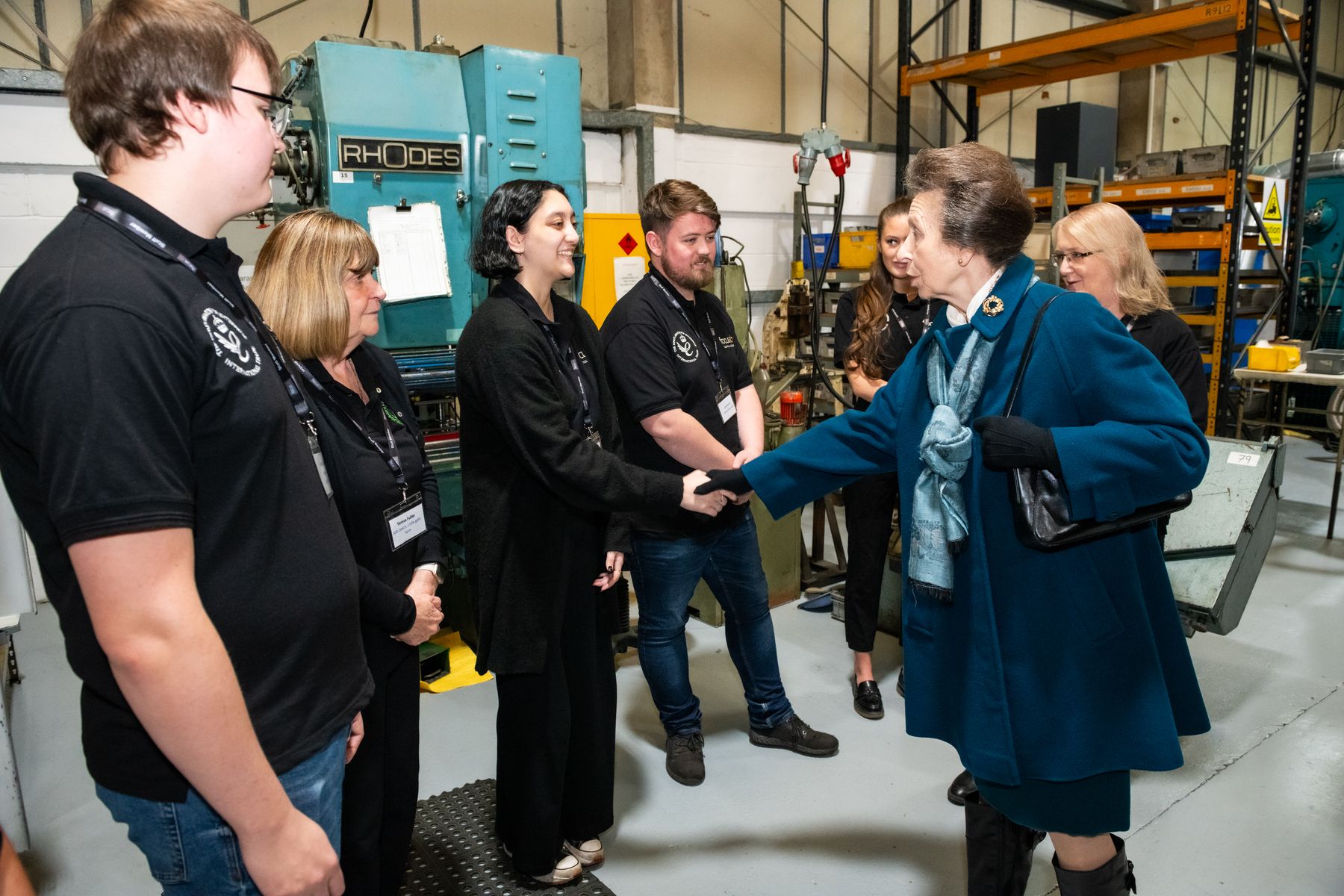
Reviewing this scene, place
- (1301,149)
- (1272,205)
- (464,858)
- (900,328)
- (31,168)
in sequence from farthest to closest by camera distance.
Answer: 1. (1272,205)
2. (1301,149)
3. (31,168)
4. (900,328)
5. (464,858)

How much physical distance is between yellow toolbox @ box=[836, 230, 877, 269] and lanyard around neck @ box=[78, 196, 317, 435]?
4802 mm

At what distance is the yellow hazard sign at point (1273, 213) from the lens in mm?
5711

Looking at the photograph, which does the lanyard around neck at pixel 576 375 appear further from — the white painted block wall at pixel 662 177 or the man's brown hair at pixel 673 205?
the white painted block wall at pixel 662 177

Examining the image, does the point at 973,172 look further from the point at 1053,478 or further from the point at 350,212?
the point at 350,212

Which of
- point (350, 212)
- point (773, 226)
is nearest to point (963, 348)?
point (350, 212)

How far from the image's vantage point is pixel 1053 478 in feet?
4.45

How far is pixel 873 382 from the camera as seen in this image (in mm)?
2904

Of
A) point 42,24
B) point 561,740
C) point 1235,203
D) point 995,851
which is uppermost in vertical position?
point 42,24

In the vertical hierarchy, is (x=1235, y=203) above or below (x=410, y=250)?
above

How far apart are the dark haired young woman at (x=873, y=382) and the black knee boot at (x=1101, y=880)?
1349 millimetres

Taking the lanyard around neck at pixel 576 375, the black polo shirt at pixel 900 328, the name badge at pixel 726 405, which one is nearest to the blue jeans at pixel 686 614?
the name badge at pixel 726 405

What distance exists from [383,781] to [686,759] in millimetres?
1064

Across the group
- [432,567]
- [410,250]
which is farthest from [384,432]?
[410,250]

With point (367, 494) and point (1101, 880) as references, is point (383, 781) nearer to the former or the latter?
point (367, 494)
